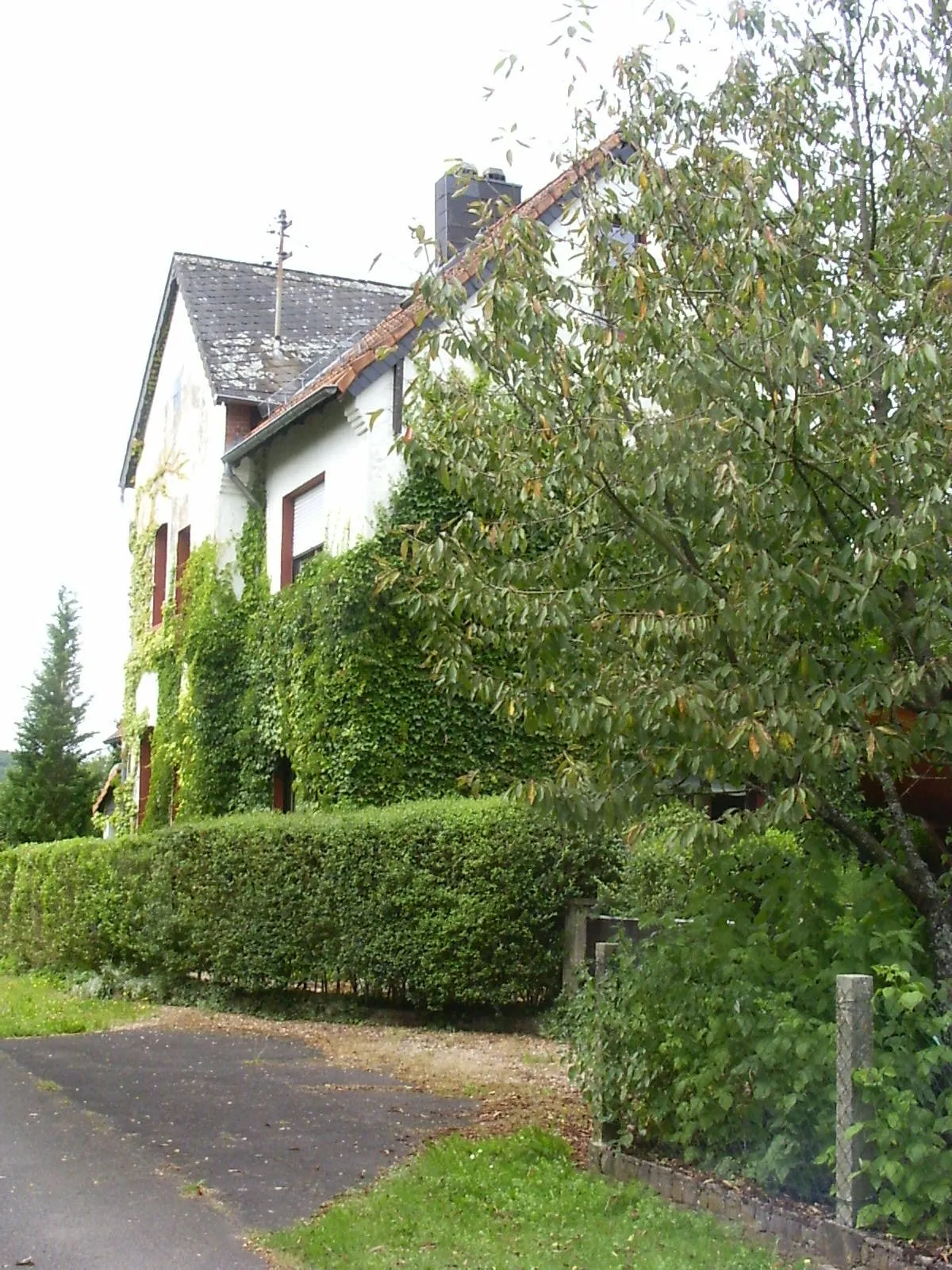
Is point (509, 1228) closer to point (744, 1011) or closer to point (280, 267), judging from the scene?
point (744, 1011)

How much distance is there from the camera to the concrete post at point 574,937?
14023 millimetres

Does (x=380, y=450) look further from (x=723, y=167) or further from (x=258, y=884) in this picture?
(x=723, y=167)

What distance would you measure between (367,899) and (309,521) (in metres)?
7.13

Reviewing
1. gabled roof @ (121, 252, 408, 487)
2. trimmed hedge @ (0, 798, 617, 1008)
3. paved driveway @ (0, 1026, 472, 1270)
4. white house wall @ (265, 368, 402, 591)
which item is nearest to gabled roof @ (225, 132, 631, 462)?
white house wall @ (265, 368, 402, 591)

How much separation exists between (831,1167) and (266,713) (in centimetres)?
1516

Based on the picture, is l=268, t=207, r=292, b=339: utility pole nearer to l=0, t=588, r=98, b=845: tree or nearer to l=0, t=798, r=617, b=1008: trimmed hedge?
l=0, t=798, r=617, b=1008: trimmed hedge

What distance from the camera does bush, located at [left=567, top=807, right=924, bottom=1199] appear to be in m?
7.03

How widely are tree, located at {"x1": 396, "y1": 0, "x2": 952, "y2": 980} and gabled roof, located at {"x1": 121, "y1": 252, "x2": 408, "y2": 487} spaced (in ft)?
49.8

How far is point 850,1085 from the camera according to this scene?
6.65 m

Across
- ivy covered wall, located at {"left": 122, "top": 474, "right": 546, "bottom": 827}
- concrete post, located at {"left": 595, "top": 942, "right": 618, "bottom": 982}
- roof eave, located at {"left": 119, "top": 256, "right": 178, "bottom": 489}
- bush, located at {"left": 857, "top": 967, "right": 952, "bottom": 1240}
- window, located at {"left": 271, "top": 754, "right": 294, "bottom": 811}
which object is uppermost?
roof eave, located at {"left": 119, "top": 256, "right": 178, "bottom": 489}

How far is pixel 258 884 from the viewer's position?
56.2ft

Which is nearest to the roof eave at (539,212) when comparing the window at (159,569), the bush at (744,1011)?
the bush at (744,1011)

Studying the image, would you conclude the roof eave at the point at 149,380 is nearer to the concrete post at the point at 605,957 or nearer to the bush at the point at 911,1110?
the concrete post at the point at 605,957

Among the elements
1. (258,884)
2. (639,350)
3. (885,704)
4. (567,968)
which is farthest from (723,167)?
(258,884)
